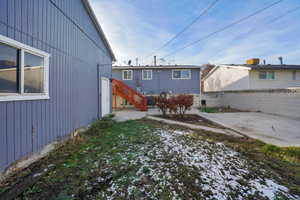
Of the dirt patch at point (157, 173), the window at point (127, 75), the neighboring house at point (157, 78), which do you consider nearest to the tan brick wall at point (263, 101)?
the neighboring house at point (157, 78)

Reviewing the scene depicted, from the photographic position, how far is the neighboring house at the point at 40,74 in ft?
7.25

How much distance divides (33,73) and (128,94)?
816 cm

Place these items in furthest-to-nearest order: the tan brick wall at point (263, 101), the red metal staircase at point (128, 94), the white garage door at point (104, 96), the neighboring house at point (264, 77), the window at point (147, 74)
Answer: the window at point (147, 74), the neighboring house at point (264, 77), the red metal staircase at point (128, 94), the tan brick wall at point (263, 101), the white garage door at point (104, 96)

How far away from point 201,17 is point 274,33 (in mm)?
6244

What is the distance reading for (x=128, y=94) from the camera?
11.0 m

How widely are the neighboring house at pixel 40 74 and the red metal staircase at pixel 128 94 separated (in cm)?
528

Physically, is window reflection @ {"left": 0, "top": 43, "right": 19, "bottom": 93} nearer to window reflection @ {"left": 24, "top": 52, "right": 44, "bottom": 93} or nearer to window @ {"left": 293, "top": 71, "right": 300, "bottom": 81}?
window reflection @ {"left": 24, "top": 52, "right": 44, "bottom": 93}

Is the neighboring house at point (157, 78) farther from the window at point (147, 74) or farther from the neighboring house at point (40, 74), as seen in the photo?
the neighboring house at point (40, 74)

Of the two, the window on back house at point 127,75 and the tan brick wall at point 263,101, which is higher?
the window on back house at point 127,75

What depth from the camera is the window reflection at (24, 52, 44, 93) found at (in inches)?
104

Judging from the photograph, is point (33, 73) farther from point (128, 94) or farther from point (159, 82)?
point (159, 82)

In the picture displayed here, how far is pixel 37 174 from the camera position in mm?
2191

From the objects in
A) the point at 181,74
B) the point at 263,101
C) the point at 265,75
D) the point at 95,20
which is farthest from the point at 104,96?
the point at 265,75

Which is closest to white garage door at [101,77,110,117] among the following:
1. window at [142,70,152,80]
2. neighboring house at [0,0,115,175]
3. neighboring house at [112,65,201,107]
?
neighboring house at [0,0,115,175]
